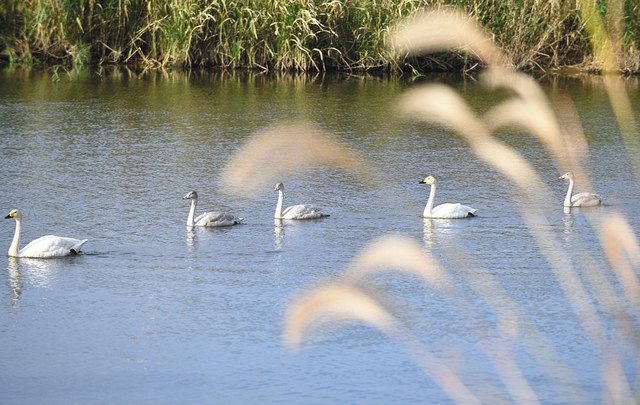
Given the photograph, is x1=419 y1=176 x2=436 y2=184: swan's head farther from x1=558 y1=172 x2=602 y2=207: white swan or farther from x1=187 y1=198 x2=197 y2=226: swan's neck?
x1=187 y1=198 x2=197 y2=226: swan's neck

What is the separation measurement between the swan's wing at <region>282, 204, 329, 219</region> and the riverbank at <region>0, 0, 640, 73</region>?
9432mm

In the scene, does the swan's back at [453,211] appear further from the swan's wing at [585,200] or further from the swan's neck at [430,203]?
the swan's wing at [585,200]

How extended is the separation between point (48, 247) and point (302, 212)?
2395 millimetres

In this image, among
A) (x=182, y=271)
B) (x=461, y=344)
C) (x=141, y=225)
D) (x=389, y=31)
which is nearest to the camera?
(x=461, y=344)

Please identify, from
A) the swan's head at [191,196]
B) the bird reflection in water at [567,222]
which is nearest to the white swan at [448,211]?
the bird reflection in water at [567,222]

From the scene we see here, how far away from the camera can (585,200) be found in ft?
37.3

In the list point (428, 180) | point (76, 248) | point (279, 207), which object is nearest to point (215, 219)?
point (279, 207)

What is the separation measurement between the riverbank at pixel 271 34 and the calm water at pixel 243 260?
329cm

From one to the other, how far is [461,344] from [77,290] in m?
2.92

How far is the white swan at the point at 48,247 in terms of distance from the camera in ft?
30.6

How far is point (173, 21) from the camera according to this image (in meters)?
20.3

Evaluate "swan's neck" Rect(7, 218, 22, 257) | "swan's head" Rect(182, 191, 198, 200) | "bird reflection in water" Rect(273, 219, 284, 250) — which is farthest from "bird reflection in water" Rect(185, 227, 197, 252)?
"swan's neck" Rect(7, 218, 22, 257)

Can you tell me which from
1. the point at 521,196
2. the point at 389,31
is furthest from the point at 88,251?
the point at 389,31

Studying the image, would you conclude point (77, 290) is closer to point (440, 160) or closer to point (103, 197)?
point (103, 197)
